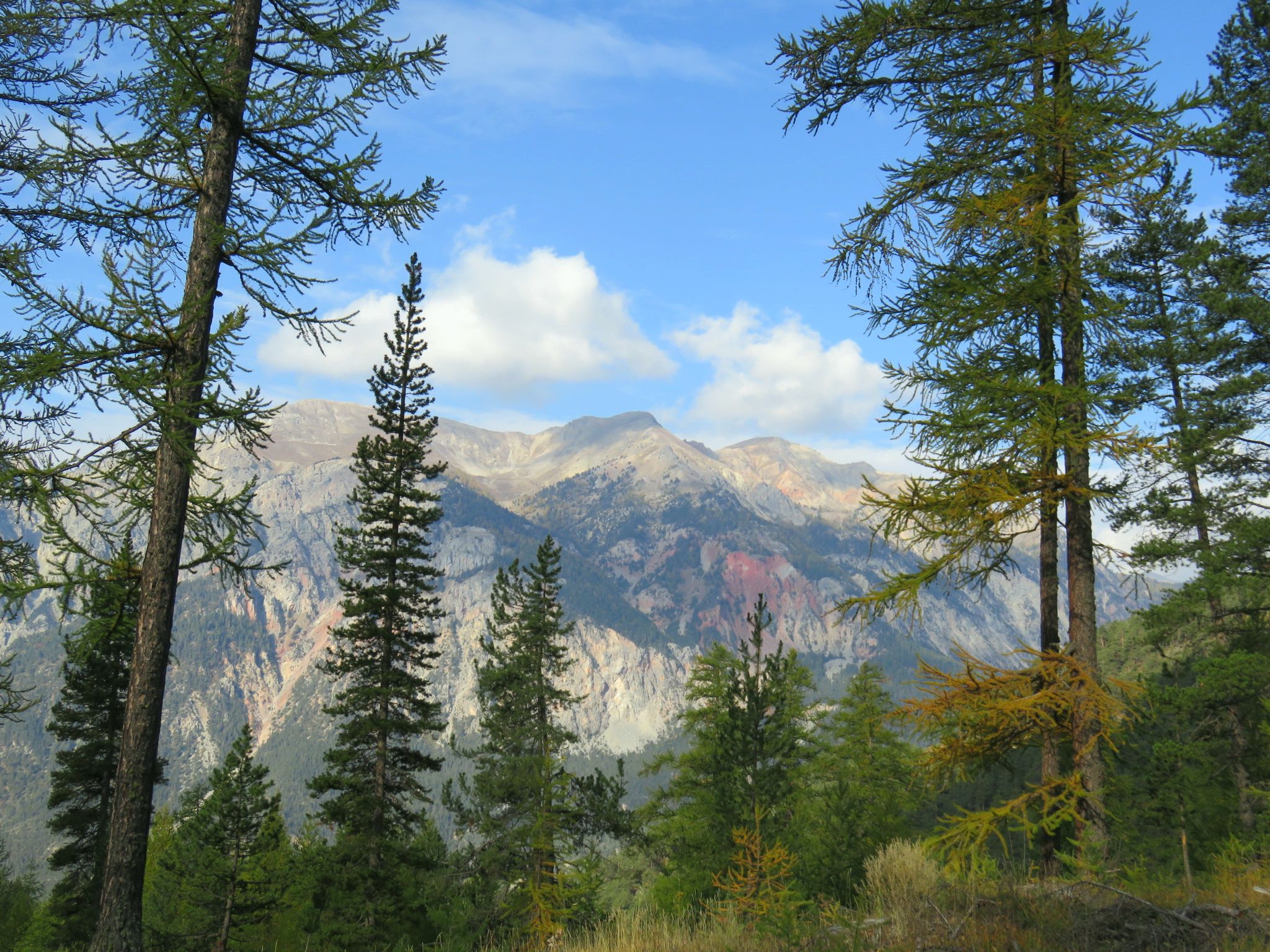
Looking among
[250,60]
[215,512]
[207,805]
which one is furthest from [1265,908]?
[207,805]

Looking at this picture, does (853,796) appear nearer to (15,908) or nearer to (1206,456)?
(1206,456)

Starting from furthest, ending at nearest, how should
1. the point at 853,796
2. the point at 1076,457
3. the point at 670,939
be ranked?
the point at 853,796, the point at 1076,457, the point at 670,939

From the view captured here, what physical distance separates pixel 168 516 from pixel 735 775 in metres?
18.1

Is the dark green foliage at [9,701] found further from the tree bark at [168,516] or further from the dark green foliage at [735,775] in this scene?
the dark green foliage at [735,775]

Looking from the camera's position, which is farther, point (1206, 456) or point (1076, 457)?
point (1206, 456)

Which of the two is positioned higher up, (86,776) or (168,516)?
(168,516)

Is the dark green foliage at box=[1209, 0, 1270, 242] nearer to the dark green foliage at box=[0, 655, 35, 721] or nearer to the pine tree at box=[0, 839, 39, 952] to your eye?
the dark green foliage at box=[0, 655, 35, 721]

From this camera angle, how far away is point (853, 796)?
22906 millimetres

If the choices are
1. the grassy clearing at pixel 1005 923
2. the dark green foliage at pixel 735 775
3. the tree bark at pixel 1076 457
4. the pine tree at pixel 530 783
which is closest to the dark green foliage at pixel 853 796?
the dark green foliage at pixel 735 775

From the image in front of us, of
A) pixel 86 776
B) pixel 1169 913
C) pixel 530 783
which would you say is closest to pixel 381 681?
pixel 530 783

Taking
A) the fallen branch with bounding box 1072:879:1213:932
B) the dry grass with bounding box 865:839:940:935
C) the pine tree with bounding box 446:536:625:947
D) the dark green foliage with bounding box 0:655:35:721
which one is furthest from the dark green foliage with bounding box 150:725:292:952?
the fallen branch with bounding box 1072:879:1213:932

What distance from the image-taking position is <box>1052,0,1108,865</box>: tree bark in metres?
7.10

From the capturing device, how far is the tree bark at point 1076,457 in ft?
23.3

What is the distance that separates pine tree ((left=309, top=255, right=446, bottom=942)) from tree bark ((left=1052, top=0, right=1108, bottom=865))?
17.4m
